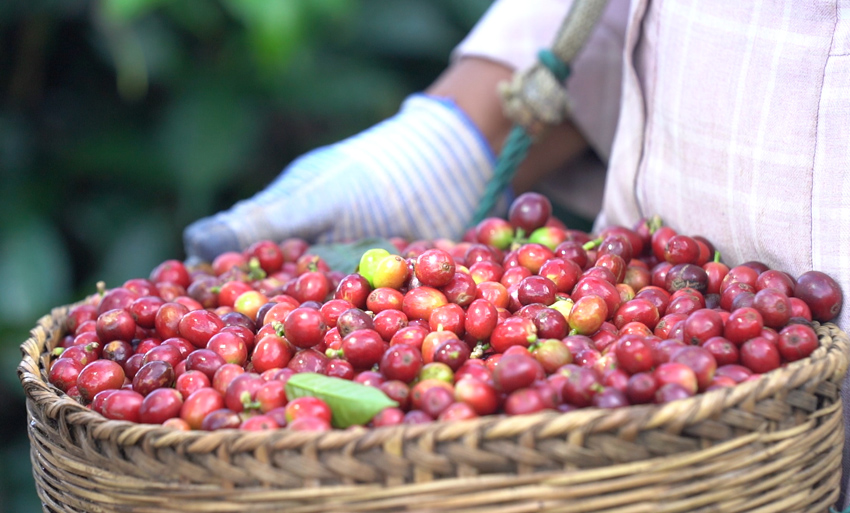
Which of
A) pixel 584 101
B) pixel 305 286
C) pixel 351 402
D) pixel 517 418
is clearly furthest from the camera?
pixel 584 101

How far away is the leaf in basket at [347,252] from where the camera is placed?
5.31 feet

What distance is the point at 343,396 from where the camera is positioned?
0.96m

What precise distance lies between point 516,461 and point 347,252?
0.91 meters

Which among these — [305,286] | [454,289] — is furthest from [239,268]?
[454,289]

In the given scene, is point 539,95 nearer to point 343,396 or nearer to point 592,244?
point 592,244

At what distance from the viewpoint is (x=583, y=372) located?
0.94m

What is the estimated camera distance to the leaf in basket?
1.62 meters

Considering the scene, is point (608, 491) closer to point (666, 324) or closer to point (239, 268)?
point (666, 324)

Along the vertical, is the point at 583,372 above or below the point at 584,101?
below

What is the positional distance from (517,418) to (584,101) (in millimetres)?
1400

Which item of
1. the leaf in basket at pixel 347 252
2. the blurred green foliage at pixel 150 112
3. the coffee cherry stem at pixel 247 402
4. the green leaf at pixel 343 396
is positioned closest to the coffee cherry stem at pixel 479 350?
the green leaf at pixel 343 396

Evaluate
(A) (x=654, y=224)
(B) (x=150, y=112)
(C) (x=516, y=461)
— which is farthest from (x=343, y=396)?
(B) (x=150, y=112)

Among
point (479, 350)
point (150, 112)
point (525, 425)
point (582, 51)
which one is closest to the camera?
point (525, 425)

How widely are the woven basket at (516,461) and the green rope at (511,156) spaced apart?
112cm
